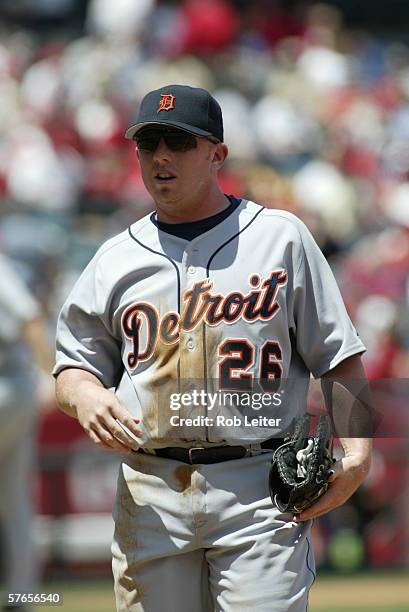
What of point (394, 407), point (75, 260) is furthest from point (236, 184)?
point (394, 407)

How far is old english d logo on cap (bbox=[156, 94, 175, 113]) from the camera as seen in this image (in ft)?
10.4

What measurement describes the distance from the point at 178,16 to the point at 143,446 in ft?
41.2

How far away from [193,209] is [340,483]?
83 centimetres

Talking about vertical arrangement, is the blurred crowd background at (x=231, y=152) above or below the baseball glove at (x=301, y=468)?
above

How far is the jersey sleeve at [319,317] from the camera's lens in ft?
10.4

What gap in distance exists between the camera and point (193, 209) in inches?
129

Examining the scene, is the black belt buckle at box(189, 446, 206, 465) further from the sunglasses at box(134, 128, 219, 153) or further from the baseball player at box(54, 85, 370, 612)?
the sunglasses at box(134, 128, 219, 153)

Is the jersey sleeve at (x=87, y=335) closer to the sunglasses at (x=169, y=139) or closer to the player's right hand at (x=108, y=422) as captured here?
the player's right hand at (x=108, y=422)

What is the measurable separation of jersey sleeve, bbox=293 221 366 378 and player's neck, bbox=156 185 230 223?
10.1 inches

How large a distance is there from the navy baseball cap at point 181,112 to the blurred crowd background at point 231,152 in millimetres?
4865

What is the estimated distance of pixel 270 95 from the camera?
1348 centimetres

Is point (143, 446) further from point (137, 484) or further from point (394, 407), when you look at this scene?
point (394, 407)

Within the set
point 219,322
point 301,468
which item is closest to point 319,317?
point 219,322

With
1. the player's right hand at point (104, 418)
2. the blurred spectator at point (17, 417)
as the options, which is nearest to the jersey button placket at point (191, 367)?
the player's right hand at point (104, 418)
